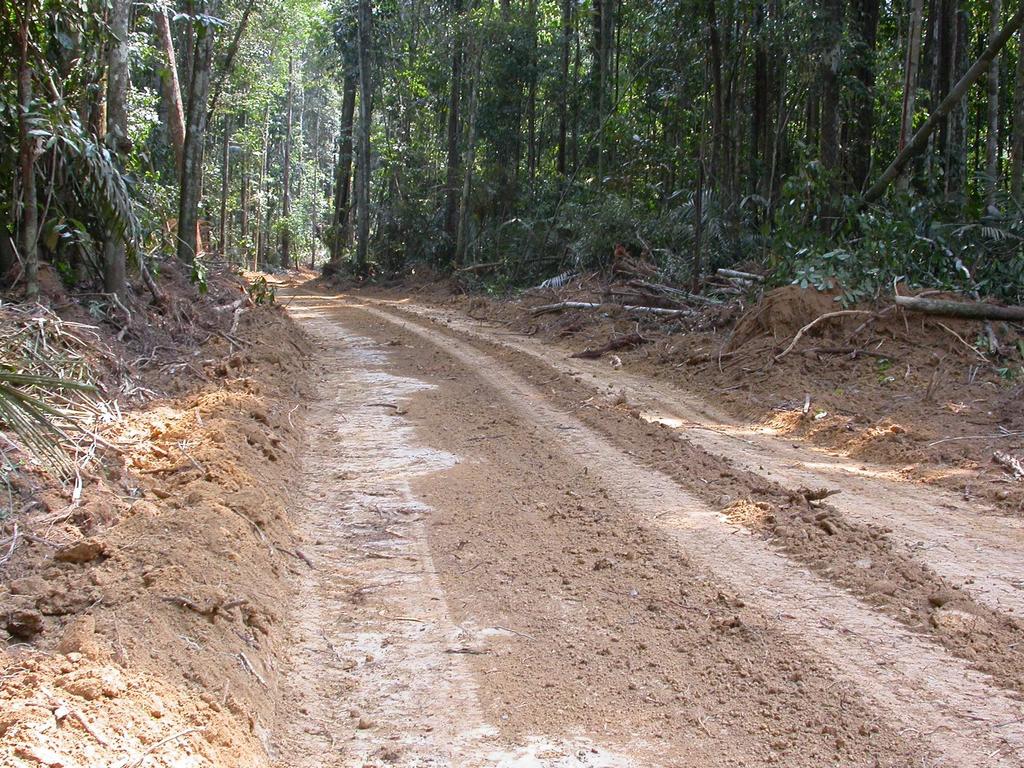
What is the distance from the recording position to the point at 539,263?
79.4 feet

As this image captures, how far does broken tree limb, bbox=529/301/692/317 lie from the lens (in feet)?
51.9

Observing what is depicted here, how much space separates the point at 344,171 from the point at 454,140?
1200 centimetres

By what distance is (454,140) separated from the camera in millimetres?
29062

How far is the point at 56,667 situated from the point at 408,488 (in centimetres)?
394

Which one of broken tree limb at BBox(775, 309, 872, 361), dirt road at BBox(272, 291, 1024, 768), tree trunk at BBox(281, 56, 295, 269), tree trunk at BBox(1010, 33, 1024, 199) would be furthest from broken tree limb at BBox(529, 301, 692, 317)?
tree trunk at BBox(281, 56, 295, 269)

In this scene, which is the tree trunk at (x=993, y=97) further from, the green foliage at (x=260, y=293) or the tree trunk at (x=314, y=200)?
the tree trunk at (x=314, y=200)

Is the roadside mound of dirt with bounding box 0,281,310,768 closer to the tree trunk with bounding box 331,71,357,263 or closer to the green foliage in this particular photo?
the green foliage

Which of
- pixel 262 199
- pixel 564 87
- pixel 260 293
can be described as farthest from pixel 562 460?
pixel 262 199

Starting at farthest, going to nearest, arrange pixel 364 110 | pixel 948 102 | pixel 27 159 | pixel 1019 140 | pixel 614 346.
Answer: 1. pixel 364 110
2. pixel 614 346
3. pixel 1019 140
4. pixel 948 102
5. pixel 27 159

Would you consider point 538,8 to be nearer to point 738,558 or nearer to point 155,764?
point 738,558

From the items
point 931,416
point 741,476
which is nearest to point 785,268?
point 931,416

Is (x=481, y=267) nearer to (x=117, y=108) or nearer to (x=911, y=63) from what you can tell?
(x=911, y=63)

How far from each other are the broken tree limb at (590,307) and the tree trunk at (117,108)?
30.1 ft

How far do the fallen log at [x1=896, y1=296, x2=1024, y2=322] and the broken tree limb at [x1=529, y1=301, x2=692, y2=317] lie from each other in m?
4.59
